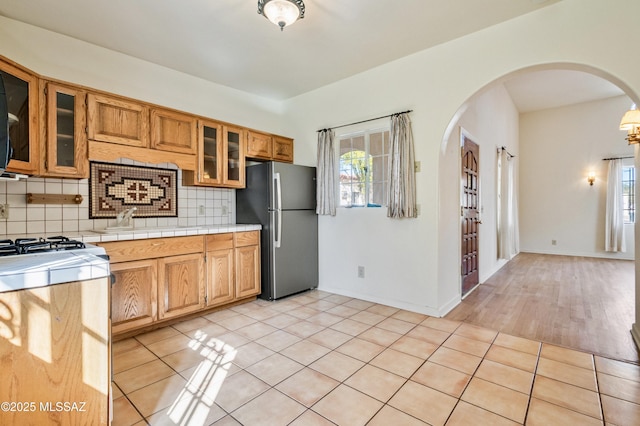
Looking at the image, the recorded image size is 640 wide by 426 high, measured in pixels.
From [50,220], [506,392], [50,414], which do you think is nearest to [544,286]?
[506,392]

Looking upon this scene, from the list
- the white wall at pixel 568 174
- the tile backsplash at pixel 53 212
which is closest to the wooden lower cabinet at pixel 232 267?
the tile backsplash at pixel 53 212

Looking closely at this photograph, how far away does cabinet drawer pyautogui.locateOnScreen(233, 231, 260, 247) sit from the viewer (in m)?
3.42

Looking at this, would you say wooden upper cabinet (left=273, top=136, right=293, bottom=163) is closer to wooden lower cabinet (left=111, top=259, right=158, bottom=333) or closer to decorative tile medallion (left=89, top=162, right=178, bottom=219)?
decorative tile medallion (left=89, top=162, right=178, bottom=219)

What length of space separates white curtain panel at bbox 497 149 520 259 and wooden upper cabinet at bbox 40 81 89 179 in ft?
20.5

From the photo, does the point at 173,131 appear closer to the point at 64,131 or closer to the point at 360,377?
the point at 64,131

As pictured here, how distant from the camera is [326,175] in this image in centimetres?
388

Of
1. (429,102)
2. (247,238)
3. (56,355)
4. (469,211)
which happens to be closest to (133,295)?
(247,238)

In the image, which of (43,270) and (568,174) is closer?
(43,270)

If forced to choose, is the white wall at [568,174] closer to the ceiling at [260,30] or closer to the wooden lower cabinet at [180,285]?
the ceiling at [260,30]

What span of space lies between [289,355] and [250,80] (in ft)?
10.6

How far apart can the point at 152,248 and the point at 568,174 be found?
867 cm

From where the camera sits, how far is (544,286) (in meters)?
4.36

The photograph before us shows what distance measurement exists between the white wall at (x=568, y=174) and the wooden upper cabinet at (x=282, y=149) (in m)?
6.56

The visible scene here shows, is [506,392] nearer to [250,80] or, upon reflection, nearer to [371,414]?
[371,414]
